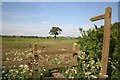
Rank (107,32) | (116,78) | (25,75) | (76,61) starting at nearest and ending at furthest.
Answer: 1. (107,32)
2. (116,78)
3. (25,75)
4. (76,61)

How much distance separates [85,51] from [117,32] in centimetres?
94

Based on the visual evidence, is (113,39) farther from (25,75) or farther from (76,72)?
(25,75)

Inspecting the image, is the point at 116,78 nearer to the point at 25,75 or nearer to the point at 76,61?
the point at 76,61

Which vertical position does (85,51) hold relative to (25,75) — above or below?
above

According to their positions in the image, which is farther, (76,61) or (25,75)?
(76,61)

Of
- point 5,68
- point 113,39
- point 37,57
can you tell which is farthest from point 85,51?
point 5,68

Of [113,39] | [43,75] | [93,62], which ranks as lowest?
[43,75]

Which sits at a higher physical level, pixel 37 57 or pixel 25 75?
pixel 37 57

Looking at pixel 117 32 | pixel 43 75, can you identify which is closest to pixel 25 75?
pixel 43 75

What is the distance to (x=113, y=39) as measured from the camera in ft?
15.0

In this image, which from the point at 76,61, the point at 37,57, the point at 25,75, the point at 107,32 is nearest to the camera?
the point at 107,32

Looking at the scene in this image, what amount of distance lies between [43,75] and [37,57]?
1.37 feet

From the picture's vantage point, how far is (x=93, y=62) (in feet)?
15.0

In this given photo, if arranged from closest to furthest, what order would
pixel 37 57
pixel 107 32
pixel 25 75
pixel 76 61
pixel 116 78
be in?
pixel 107 32 < pixel 116 78 < pixel 25 75 < pixel 37 57 < pixel 76 61
